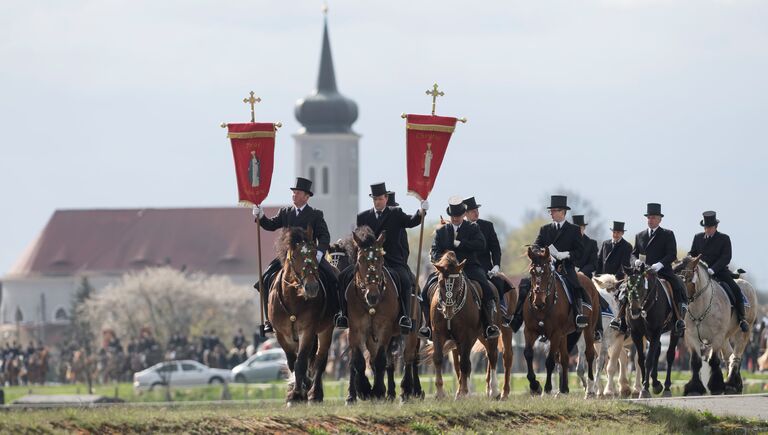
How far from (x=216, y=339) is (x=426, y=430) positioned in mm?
57438

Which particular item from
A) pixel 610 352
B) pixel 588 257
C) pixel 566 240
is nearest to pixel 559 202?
pixel 566 240

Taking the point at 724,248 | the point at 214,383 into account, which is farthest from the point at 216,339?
the point at 724,248

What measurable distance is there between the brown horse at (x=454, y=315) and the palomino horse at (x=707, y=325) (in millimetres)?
5074

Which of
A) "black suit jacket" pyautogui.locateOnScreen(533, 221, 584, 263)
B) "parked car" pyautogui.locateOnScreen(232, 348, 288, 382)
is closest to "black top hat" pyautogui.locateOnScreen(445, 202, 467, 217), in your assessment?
"black suit jacket" pyautogui.locateOnScreen(533, 221, 584, 263)

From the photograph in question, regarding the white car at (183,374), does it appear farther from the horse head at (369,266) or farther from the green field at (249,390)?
the horse head at (369,266)

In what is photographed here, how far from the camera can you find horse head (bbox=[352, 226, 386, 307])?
25.1 m

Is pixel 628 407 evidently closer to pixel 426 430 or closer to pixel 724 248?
pixel 426 430

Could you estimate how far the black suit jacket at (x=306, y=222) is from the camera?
26359mm

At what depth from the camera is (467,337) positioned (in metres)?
26.6

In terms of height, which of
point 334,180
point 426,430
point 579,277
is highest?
point 334,180

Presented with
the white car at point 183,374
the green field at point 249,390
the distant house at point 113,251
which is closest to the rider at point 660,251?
the green field at point 249,390

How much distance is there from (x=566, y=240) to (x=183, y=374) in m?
40.9

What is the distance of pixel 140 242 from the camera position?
161625mm

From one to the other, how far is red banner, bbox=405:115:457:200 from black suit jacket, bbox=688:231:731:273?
5.73m
